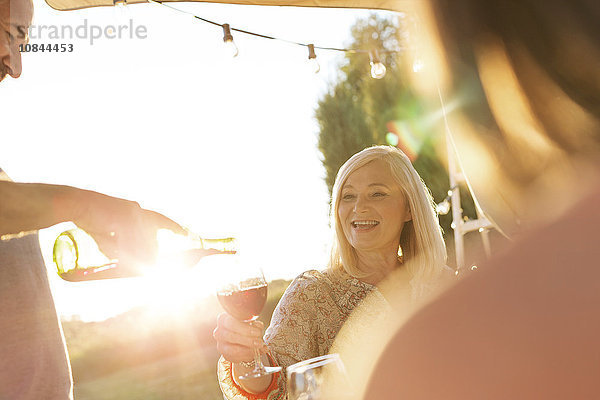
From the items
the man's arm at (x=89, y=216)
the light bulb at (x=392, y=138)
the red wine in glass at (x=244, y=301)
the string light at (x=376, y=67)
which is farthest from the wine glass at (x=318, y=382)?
the light bulb at (x=392, y=138)

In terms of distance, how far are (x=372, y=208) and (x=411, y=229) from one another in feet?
1.10

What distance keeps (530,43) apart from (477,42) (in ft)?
0.15

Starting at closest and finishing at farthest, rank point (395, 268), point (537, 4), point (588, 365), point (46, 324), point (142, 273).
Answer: point (588, 365), point (537, 4), point (142, 273), point (46, 324), point (395, 268)

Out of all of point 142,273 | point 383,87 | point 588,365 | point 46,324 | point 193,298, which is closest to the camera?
point 588,365

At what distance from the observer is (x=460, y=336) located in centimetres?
33

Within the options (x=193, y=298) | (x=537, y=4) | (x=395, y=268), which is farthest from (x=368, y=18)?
(x=537, y=4)

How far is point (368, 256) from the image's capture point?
2805 mm

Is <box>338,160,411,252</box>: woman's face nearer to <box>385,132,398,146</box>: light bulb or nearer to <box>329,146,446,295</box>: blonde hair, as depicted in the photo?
<box>329,146,446,295</box>: blonde hair

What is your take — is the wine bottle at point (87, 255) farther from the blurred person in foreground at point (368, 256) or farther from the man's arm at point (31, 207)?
the blurred person in foreground at point (368, 256)

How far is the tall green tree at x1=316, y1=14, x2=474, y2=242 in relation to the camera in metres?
10.2

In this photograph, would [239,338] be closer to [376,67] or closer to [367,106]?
[376,67]

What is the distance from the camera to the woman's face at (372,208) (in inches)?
108

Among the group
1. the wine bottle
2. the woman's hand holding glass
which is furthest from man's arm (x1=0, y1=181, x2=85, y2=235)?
the woman's hand holding glass

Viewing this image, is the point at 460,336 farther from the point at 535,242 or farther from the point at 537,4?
the point at 537,4
